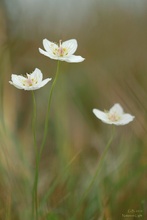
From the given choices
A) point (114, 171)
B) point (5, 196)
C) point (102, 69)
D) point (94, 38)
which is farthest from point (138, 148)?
point (94, 38)

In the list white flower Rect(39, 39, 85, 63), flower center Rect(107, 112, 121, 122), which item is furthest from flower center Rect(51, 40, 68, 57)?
flower center Rect(107, 112, 121, 122)

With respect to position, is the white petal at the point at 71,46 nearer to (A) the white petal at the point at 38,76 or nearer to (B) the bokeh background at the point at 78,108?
(A) the white petal at the point at 38,76

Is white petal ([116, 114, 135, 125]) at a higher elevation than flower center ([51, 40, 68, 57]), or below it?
below

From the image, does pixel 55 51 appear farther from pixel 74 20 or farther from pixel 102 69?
pixel 74 20

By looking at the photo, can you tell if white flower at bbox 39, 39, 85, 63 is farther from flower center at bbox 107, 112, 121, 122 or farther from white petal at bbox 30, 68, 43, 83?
flower center at bbox 107, 112, 121, 122

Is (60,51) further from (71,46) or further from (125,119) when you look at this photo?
(125,119)

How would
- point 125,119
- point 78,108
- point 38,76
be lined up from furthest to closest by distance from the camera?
point 78,108
point 125,119
point 38,76

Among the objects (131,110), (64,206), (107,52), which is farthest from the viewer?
(107,52)

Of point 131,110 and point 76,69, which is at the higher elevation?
point 76,69

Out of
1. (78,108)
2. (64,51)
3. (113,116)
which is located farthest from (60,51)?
(78,108)
